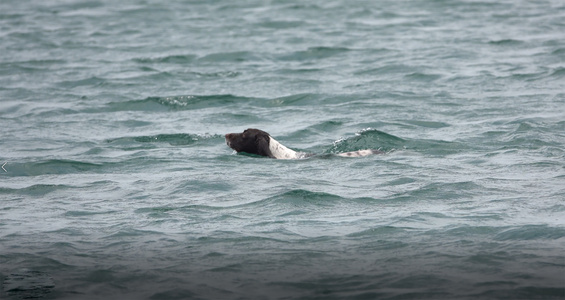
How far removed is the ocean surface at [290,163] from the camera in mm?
8383

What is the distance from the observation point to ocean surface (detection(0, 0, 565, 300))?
838 centimetres

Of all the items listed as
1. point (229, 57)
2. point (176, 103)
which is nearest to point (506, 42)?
point (229, 57)

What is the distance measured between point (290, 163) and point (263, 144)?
0.53m

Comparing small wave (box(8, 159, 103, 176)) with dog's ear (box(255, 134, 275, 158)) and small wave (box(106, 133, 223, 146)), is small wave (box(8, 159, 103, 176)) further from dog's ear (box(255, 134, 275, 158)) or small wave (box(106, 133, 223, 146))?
dog's ear (box(255, 134, 275, 158))

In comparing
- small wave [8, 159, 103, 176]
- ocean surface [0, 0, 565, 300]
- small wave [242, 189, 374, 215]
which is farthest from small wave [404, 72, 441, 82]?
small wave [242, 189, 374, 215]

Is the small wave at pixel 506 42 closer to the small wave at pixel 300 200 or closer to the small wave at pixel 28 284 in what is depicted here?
the small wave at pixel 300 200

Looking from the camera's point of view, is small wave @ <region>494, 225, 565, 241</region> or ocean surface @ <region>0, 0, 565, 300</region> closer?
ocean surface @ <region>0, 0, 565, 300</region>

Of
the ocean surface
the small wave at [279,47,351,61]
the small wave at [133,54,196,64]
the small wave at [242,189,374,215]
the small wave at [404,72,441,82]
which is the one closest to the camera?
the ocean surface

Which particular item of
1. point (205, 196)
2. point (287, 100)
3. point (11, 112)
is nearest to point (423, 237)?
point (205, 196)

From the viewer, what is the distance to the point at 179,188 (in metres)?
11.9

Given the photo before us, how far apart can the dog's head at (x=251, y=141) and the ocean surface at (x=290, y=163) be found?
0.21 meters

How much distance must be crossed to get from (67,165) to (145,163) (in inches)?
43.2

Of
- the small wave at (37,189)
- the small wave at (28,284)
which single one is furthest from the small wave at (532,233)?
the small wave at (37,189)

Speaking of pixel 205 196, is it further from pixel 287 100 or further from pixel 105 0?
pixel 105 0
